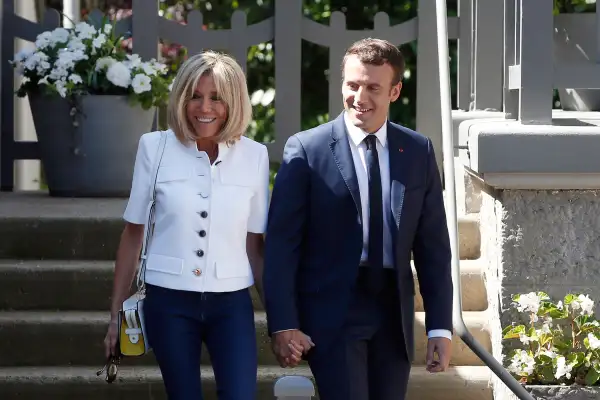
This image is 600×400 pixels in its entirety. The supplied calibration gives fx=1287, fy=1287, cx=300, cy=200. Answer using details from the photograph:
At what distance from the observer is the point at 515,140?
15.7 ft

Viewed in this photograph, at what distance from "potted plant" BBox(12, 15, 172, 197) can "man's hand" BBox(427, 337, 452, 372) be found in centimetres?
356

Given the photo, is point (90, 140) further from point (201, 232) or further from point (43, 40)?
point (201, 232)

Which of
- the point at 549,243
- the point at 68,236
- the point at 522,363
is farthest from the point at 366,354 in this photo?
the point at 68,236

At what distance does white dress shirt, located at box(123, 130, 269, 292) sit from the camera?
3707 mm

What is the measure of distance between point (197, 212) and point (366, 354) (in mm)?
644

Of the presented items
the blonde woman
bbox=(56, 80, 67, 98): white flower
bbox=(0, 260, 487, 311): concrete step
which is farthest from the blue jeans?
bbox=(56, 80, 67, 98): white flower

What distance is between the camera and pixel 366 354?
3.59 meters

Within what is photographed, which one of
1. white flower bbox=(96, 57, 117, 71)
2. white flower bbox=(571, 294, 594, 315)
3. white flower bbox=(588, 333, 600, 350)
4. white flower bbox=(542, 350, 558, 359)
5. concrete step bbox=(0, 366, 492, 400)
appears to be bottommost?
concrete step bbox=(0, 366, 492, 400)

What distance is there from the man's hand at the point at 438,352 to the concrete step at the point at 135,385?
1.49 m

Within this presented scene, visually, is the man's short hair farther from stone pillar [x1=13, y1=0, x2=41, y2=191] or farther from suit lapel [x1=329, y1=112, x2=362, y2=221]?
stone pillar [x1=13, y1=0, x2=41, y2=191]

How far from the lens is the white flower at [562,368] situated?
464 cm

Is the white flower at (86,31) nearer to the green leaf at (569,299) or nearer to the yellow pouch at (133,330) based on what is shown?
the green leaf at (569,299)

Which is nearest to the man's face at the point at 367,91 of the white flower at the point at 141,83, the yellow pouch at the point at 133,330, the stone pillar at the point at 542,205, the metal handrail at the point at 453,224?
the yellow pouch at the point at 133,330

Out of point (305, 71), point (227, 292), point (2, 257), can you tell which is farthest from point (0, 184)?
point (227, 292)
